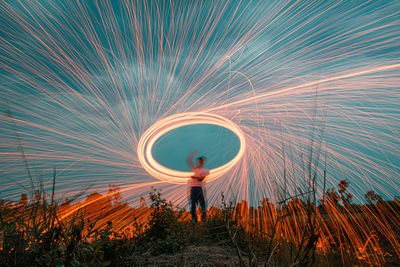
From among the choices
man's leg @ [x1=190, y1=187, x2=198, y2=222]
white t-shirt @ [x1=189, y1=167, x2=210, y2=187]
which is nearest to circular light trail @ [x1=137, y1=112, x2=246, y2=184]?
white t-shirt @ [x1=189, y1=167, x2=210, y2=187]

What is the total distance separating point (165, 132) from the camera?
9.98 meters

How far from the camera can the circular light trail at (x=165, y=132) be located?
909 cm

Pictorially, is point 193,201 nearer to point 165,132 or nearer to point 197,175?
point 197,175

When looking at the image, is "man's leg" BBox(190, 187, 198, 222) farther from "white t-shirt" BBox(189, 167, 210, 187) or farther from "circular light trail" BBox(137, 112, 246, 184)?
Answer: "circular light trail" BBox(137, 112, 246, 184)

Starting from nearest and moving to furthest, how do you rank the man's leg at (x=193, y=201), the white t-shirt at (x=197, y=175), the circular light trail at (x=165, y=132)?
the man's leg at (x=193, y=201) < the white t-shirt at (x=197, y=175) < the circular light trail at (x=165, y=132)

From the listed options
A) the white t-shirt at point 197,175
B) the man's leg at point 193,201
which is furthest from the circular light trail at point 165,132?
the man's leg at point 193,201

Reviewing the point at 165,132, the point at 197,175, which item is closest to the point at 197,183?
the point at 197,175

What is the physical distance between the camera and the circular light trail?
909cm

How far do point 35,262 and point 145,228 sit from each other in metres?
3.49

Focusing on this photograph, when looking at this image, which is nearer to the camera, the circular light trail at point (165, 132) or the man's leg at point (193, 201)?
the man's leg at point (193, 201)

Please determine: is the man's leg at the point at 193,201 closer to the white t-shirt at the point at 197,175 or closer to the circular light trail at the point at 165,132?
the white t-shirt at the point at 197,175

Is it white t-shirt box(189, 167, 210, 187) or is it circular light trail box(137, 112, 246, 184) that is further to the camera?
circular light trail box(137, 112, 246, 184)

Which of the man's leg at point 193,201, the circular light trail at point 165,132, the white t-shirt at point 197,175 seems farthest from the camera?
the circular light trail at point 165,132

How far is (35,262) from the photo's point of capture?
205 cm
